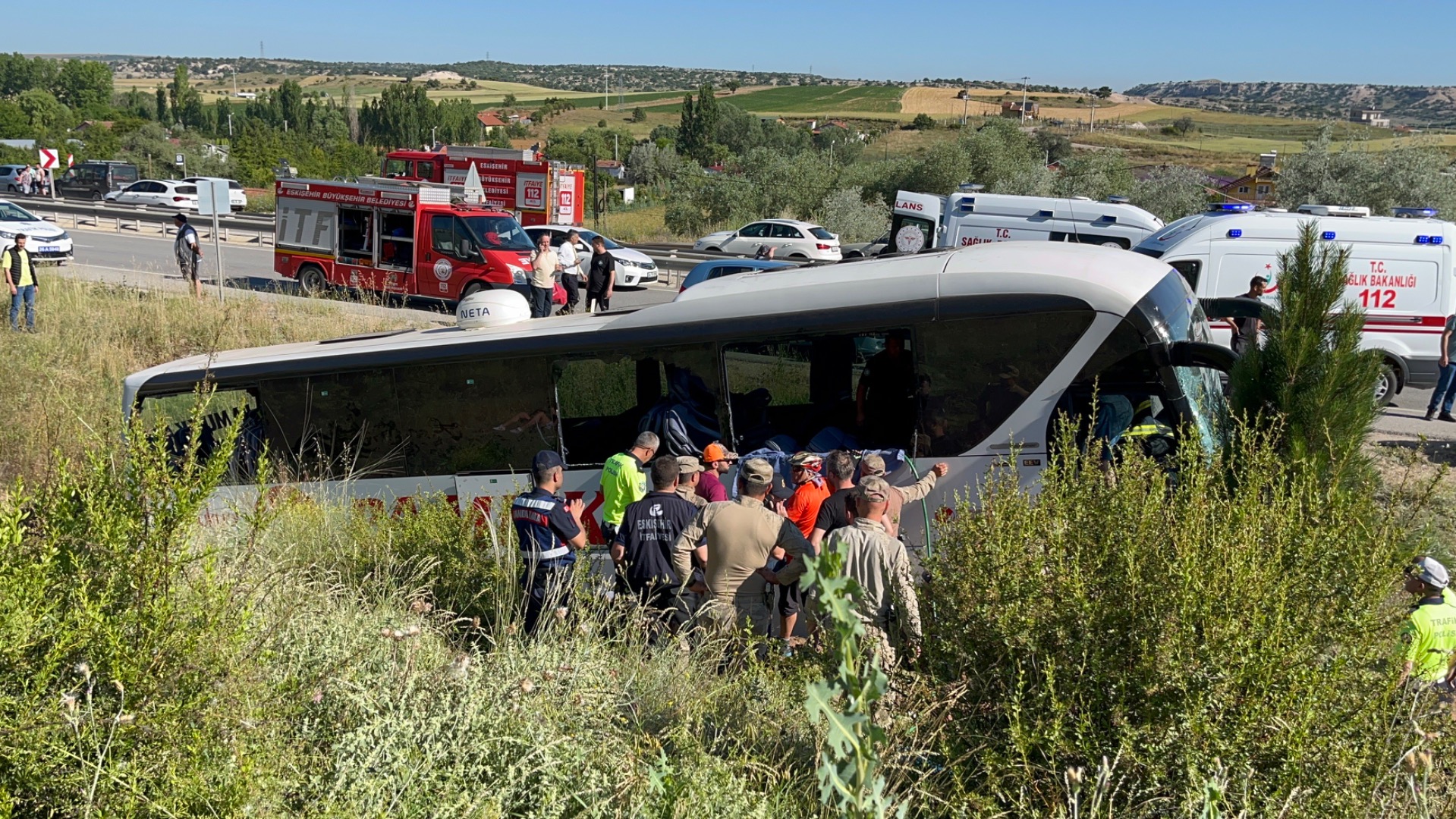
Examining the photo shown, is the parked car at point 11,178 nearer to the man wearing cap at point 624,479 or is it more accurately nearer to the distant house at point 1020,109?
the man wearing cap at point 624,479

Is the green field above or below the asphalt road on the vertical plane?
above

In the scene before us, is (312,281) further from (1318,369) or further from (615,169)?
(615,169)

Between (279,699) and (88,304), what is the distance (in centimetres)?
1720

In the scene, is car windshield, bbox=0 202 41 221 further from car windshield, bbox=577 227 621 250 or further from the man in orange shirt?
the man in orange shirt

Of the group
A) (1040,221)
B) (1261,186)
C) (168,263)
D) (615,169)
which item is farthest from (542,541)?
(615,169)

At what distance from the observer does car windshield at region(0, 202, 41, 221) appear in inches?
1071

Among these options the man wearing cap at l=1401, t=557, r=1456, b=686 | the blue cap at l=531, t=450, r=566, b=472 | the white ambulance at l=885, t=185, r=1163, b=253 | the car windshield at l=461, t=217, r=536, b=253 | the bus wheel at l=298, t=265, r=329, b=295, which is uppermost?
the white ambulance at l=885, t=185, r=1163, b=253

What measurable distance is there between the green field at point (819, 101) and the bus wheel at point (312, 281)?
128m

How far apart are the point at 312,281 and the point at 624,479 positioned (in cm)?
1772

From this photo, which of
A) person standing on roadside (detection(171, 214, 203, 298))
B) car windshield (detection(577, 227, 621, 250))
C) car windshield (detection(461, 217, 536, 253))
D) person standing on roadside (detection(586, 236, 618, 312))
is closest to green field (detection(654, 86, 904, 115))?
car windshield (detection(577, 227, 621, 250))

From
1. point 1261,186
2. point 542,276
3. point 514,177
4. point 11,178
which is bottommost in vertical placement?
point 542,276

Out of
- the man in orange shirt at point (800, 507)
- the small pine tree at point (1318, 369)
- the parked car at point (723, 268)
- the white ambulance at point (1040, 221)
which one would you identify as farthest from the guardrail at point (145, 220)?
the small pine tree at point (1318, 369)

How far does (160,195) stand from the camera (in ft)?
154

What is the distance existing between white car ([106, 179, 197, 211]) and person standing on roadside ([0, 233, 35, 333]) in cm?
3196
